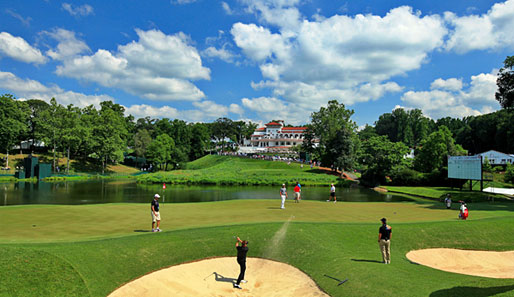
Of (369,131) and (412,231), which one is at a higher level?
(369,131)

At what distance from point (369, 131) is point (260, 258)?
193628 mm

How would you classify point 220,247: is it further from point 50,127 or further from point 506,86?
point 50,127

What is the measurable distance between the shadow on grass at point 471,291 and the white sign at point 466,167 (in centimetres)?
4005

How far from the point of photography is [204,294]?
40.4 ft

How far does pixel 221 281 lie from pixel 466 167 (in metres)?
45.3

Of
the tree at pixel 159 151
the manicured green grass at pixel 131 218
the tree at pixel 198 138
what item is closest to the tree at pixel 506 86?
the manicured green grass at pixel 131 218

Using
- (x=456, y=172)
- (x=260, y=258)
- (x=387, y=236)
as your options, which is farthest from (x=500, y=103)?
(x=260, y=258)

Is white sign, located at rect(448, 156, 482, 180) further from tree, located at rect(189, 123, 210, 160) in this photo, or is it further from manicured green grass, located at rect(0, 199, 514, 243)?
tree, located at rect(189, 123, 210, 160)

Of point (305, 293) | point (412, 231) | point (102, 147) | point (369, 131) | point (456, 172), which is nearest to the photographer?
point (305, 293)

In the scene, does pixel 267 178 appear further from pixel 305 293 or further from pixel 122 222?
pixel 305 293

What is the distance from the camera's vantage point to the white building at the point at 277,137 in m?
171

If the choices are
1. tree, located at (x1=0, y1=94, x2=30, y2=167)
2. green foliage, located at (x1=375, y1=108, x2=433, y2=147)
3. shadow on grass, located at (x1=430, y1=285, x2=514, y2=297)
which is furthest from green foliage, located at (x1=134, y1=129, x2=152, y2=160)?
green foliage, located at (x1=375, y1=108, x2=433, y2=147)

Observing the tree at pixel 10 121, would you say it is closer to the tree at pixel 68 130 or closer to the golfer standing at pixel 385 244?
the tree at pixel 68 130

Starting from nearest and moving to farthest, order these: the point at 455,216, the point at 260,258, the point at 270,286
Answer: the point at 270,286 < the point at 260,258 < the point at 455,216
